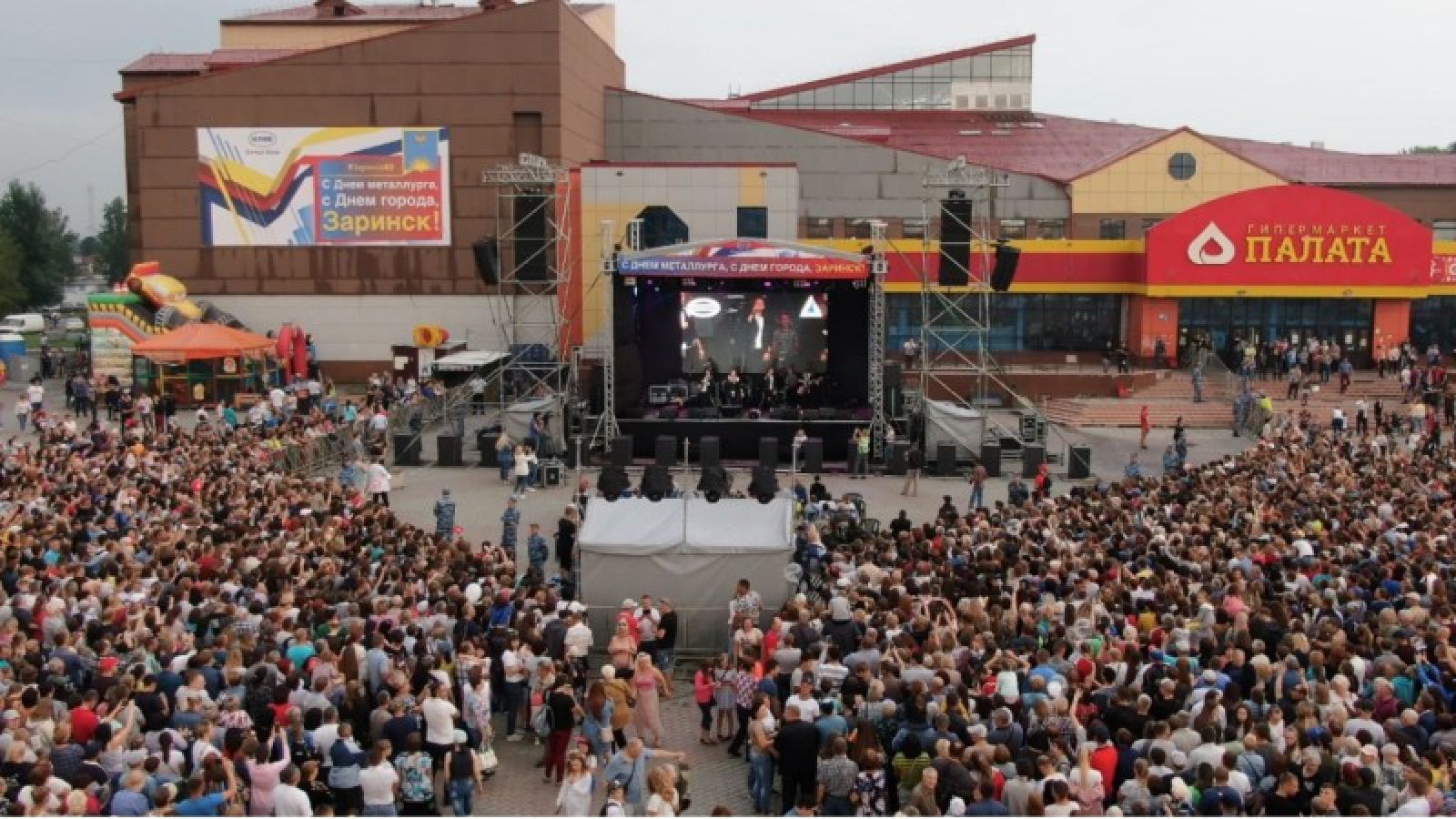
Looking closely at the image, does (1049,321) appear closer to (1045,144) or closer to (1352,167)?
(1045,144)

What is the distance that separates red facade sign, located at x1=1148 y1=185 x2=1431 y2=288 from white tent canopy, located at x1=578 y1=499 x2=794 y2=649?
96.9 ft

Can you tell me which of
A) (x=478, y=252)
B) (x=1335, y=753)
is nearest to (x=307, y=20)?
(x=478, y=252)

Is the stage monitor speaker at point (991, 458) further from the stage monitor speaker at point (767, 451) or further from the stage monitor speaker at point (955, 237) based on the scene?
the stage monitor speaker at point (767, 451)

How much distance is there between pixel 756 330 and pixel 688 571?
17649 millimetres

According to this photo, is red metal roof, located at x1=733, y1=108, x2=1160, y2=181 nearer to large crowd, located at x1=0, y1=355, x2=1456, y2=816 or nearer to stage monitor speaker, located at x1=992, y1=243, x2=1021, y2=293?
stage monitor speaker, located at x1=992, y1=243, x2=1021, y2=293

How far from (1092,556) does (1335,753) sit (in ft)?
20.2

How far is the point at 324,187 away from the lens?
4300cm

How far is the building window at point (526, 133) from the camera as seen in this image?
141 feet

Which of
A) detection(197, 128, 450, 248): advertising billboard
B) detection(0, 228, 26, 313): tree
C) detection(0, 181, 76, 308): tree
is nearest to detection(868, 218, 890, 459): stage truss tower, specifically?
detection(197, 128, 450, 248): advertising billboard

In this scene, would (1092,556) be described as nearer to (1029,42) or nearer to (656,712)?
(656,712)

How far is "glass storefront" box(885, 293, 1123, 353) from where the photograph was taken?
4444 cm

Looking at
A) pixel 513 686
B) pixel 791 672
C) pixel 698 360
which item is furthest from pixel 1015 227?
pixel 513 686

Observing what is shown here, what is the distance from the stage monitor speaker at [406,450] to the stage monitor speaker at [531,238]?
5143mm

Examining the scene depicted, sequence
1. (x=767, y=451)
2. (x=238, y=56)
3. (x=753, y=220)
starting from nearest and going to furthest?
(x=767, y=451) < (x=753, y=220) < (x=238, y=56)
